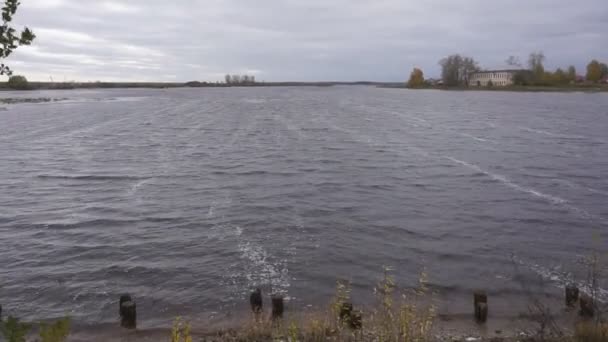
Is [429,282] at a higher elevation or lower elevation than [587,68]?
lower

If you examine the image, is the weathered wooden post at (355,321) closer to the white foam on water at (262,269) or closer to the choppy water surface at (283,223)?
the choppy water surface at (283,223)

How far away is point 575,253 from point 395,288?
640 cm

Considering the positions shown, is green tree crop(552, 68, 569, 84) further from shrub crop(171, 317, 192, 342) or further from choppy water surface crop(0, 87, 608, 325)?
shrub crop(171, 317, 192, 342)

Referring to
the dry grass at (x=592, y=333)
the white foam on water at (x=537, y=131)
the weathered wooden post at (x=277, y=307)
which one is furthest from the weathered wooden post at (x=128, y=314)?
the white foam on water at (x=537, y=131)

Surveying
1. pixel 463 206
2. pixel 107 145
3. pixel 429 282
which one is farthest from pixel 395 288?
pixel 107 145

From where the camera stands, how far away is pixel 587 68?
191m

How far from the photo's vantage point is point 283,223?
1859 centimetres

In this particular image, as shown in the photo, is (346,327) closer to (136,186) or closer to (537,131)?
(136,186)

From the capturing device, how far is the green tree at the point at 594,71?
611 feet

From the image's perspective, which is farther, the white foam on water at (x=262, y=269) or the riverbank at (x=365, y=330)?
the white foam on water at (x=262, y=269)

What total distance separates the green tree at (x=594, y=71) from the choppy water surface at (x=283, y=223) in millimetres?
175719

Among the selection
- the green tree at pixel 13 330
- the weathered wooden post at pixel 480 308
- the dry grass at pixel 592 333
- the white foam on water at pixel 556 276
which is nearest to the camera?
the green tree at pixel 13 330

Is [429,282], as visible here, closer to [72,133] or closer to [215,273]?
[215,273]

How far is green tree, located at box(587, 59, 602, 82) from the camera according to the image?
7333 inches
